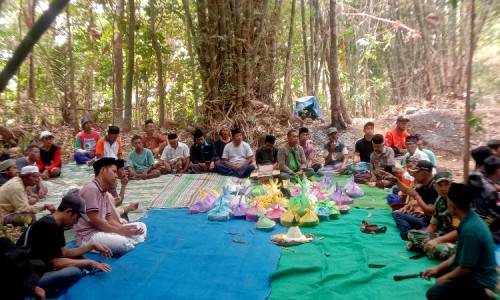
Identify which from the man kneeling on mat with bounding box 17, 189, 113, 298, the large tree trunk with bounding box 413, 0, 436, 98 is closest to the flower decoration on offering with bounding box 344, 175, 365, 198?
the man kneeling on mat with bounding box 17, 189, 113, 298

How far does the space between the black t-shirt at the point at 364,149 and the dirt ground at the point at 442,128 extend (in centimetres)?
125

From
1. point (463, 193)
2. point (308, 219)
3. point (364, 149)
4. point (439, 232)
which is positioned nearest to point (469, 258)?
point (463, 193)

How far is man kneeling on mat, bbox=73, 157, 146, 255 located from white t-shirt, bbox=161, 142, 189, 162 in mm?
3634

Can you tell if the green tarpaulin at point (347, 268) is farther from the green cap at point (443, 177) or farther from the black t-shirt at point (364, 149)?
the black t-shirt at point (364, 149)

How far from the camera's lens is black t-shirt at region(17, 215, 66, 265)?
9.91ft

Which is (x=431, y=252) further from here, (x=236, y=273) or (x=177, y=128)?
(x=177, y=128)

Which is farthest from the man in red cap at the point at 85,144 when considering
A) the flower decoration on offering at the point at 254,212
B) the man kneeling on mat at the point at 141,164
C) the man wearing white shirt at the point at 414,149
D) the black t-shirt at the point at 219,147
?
the man wearing white shirt at the point at 414,149

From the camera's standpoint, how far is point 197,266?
3.58 m

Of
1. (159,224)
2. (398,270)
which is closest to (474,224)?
(398,270)

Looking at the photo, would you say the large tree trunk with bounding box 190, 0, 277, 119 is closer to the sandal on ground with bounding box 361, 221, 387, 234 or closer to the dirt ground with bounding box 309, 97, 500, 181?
the dirt ground with bounding box 309, 97, 500, 181

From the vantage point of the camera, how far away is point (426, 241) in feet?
11.8

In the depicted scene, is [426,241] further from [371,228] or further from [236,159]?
[236,159]

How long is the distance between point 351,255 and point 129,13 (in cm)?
748

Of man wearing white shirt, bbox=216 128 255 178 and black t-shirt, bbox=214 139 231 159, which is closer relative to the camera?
man wearing white shirt, bbox=216 128 255 178
